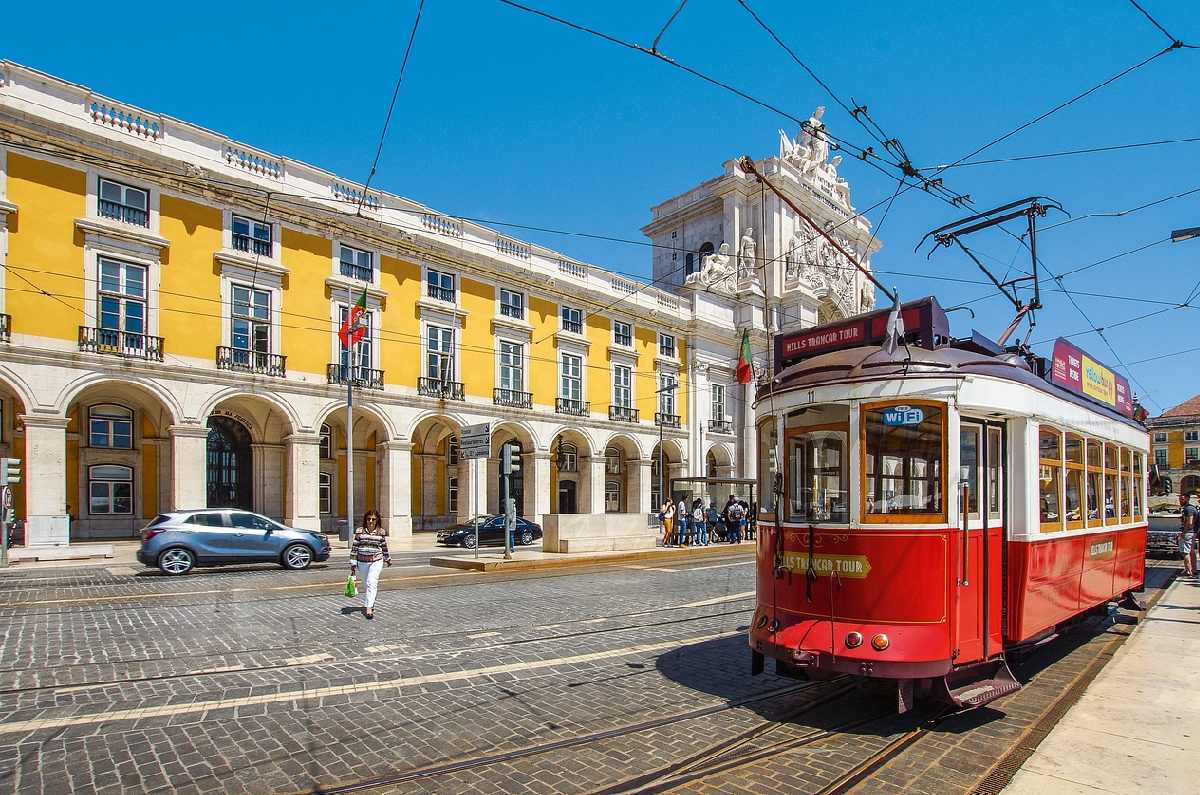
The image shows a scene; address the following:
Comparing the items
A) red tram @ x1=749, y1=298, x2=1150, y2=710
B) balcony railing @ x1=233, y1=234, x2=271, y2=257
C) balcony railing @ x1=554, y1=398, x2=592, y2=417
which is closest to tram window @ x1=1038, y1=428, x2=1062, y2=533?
red tram @ x1=749, y1=298, x2=1150, y2=710

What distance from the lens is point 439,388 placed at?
30422mm

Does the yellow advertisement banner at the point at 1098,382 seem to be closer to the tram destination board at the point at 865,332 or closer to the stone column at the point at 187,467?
the tram destination board at the point at 865,332

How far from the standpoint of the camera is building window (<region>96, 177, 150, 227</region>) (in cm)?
2211

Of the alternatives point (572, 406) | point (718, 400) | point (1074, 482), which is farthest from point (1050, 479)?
point (718, 400)

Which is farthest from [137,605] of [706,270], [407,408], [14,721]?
[706,270]

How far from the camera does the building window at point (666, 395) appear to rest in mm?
40406

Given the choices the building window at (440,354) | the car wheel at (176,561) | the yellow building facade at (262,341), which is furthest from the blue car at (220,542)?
the building window at (440,354)

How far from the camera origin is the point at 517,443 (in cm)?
3469

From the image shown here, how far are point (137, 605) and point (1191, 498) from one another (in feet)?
69.6

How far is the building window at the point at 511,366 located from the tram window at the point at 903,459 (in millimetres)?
27679

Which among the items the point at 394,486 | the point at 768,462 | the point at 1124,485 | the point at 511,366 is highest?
the point at 511,366

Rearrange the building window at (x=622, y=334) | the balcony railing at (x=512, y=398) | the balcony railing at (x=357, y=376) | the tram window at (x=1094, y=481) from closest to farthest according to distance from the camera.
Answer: the tram window at (x=1094, y=481), the balcony railing at (x=357, y=376), the balcony railing at (x=512, y=398), the building window at (x=622, y=334)

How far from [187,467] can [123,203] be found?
8421 mm

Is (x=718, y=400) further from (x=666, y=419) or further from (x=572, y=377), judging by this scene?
(x=572, y=377)
